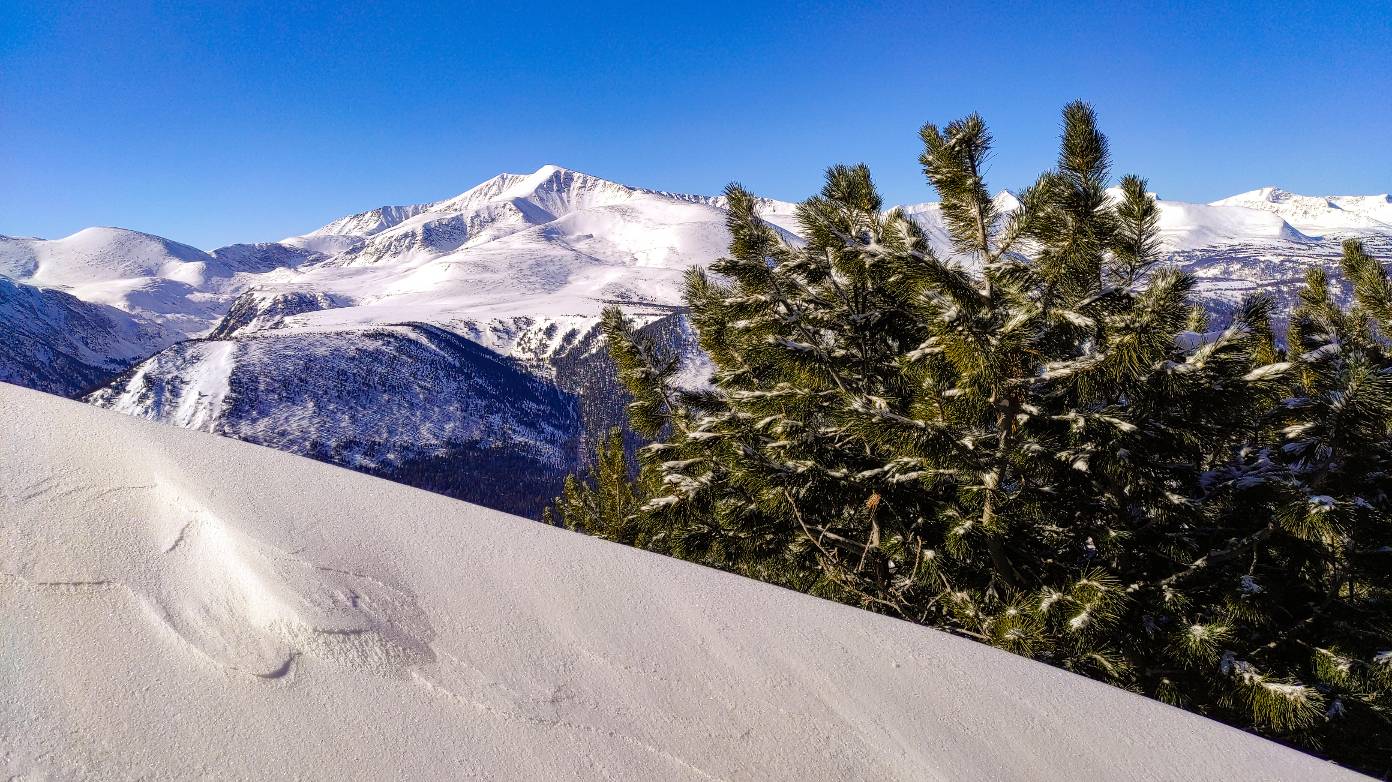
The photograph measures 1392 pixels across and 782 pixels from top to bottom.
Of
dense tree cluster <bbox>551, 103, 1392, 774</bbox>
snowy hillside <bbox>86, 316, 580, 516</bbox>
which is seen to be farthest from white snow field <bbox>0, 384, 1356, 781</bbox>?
snowy hillside <bbox>86, 316, 580, 516</bbox>

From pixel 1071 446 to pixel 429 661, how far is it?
11.5 feet

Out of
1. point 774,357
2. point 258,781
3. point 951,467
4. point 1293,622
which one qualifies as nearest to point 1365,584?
point 1293,622

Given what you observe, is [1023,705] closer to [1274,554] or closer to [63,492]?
[63,492]

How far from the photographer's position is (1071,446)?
3682 mm

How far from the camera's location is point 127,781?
126 centimetres

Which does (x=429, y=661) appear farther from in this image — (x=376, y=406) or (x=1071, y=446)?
(x=376, y=406)

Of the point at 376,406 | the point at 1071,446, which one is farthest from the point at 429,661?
the point at 376,406

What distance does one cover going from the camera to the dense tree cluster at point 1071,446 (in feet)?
11.1

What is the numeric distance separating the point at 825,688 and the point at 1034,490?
291 cm

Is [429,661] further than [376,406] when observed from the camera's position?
No

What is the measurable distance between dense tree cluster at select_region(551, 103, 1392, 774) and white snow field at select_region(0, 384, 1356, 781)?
6.01 feet

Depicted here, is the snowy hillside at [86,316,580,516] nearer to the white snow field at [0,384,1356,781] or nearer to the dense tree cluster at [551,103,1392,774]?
the dense tree cluster at [551,103,1392,774]

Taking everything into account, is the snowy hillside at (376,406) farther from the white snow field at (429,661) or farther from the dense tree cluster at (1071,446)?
the white snow field at (429,661)

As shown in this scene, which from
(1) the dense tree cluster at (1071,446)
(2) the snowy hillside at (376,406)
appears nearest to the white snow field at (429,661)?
(1) the dense tree cluster at (1071,446)
